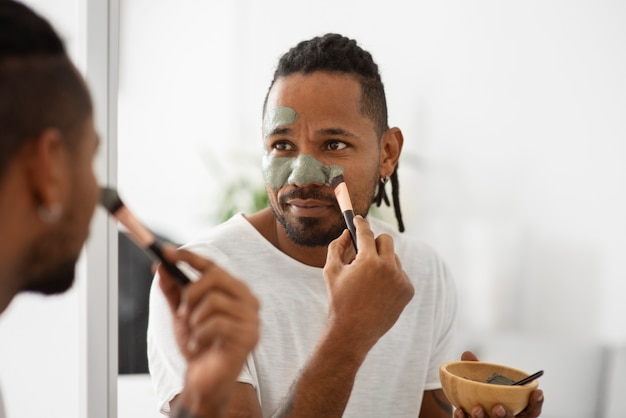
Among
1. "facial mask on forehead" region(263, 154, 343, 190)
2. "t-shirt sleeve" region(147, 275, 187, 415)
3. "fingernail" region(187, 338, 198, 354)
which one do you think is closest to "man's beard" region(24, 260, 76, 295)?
"fingernail" region(187, 338, 198, 354)

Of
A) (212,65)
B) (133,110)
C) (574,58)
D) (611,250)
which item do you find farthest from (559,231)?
(133,110)

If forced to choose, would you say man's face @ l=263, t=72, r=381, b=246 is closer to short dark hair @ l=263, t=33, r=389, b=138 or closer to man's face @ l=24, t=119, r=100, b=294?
short dark hair @ l=263, t=33, r=389, b=138

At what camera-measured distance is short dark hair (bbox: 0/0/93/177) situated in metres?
0.45

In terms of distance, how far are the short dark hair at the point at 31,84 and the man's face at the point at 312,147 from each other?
469 mm

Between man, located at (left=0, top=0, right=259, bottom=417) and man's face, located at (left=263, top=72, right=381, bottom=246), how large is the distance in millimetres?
440

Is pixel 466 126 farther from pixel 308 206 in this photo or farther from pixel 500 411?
pixel 500 411

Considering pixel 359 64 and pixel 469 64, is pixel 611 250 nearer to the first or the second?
pixel 469 64

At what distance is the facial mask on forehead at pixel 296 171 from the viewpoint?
0.91 metres

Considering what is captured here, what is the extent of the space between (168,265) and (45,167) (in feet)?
0.43

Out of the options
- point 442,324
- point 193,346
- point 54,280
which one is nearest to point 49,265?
point 54,280

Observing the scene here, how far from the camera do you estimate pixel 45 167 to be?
452mm

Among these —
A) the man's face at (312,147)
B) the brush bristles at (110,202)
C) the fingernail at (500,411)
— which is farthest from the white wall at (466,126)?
the brush bristles at (110,202)

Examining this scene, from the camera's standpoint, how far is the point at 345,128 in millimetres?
945

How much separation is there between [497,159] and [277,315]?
0.60m
